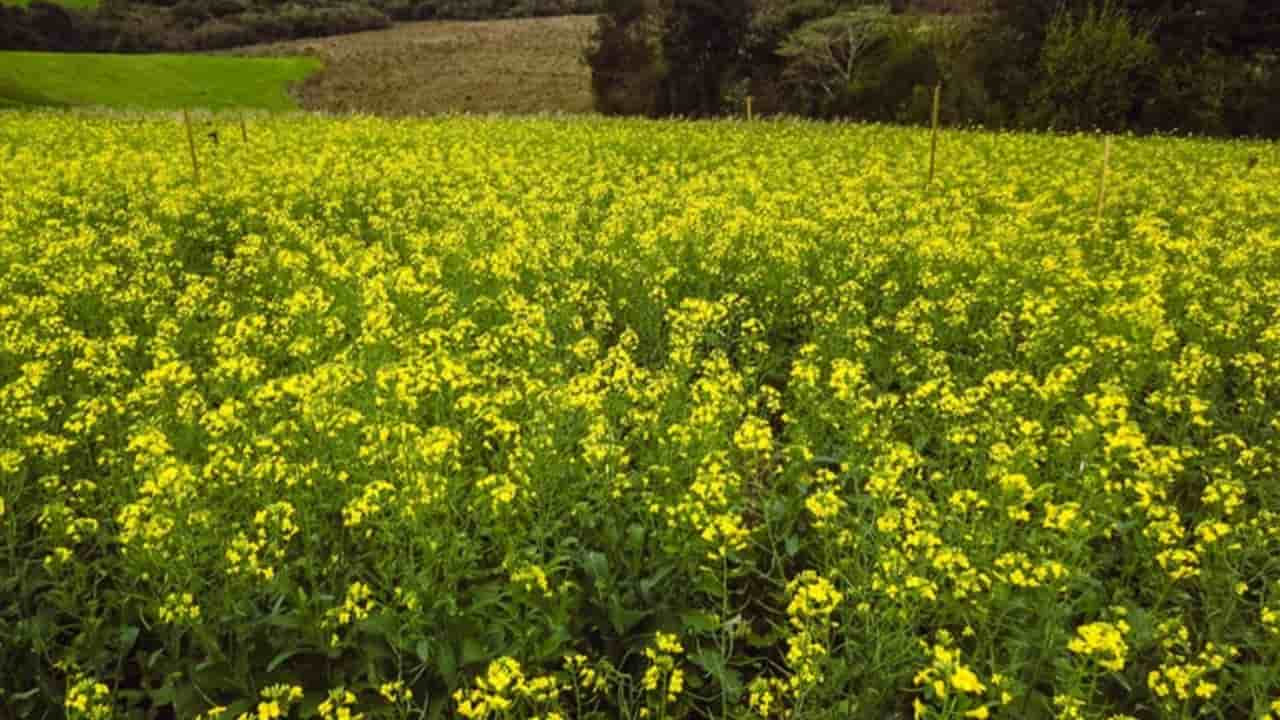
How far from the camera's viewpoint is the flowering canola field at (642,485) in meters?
4.62

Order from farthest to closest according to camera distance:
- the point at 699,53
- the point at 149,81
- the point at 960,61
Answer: the point at 149,81
the point at 699,53
the point at 960,61

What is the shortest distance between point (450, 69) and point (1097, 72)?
4075 centimetres

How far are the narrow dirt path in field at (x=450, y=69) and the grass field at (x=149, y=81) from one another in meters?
2.36

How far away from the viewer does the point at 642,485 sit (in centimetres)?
619

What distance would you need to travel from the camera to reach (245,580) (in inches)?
193

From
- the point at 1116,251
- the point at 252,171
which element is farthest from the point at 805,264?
the point at 252,171

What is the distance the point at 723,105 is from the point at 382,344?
4345cm

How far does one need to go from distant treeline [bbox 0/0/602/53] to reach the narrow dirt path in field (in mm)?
4803

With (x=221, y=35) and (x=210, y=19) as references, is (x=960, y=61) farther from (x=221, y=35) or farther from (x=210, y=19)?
(x=210, y=19)

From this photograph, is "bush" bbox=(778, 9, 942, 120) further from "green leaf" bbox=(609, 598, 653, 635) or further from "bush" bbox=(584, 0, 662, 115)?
"green leaf" bbox=(609, 598, 653, 635)

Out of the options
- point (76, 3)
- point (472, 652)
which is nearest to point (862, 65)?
point (472, 652)

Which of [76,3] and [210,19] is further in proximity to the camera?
[76,3]

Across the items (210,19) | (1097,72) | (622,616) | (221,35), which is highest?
(210,19)

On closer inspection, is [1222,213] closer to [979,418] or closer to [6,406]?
[979,418]
